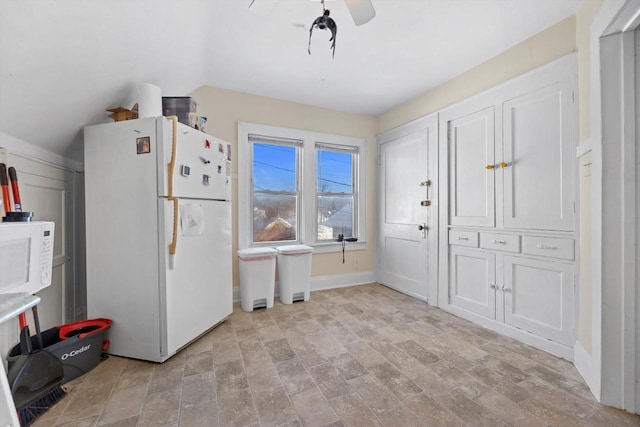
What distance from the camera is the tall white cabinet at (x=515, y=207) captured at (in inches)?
81.0

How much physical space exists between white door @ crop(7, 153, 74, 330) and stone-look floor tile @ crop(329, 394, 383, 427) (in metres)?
2.13

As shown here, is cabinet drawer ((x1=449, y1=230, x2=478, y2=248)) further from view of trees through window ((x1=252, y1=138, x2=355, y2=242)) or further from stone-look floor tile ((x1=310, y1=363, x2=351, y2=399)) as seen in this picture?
stone-look floor tile ((x1=310, y1=363, x2=351, y2=399))

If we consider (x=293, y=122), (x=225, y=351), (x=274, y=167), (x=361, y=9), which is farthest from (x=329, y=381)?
(x=293, y=122)

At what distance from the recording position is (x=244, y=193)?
3.31 metres

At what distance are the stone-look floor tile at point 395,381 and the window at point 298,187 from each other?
200 cm

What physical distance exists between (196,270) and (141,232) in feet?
1.69

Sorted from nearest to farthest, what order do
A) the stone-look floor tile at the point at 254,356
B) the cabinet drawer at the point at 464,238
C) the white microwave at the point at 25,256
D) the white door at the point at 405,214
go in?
1. the white microwave at the point at 25,256
2. the stone-look floor tile at the point at 254,356
3. the cabinet drawer at the point at 464,238
4. the white door at the point at 405,214

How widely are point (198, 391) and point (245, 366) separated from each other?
35 centimetres

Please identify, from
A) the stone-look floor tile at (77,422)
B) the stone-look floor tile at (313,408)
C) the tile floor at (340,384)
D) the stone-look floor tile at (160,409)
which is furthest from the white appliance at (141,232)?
the stone-look floor tile at (313,408)

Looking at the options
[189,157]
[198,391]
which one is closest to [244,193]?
[189,157]

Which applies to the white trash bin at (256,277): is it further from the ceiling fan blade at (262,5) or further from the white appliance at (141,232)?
the ceiling fan blade at (262,5)

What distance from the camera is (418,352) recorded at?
2131 mm

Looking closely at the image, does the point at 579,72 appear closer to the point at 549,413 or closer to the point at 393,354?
the point at 549,413

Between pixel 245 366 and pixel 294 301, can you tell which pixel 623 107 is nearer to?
pixel 245 366
